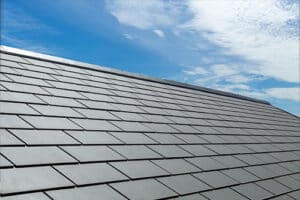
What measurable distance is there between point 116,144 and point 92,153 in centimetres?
57

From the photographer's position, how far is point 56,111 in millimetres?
4461

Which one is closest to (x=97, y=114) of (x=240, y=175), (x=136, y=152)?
(x=136, y=152)

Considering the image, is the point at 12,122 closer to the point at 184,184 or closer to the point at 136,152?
the point at 136,152

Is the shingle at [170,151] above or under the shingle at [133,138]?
under

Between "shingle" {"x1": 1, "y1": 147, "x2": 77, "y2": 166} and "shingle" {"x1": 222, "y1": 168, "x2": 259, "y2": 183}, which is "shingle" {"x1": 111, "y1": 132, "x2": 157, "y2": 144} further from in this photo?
"shingle" {"x1": 1, "y1": 147, "x2": 77, "y2": 166}

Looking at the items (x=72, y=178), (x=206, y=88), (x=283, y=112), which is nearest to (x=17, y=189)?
(x=72, y=178)

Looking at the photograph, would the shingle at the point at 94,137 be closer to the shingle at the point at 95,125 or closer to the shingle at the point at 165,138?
the shingle at the point at 95,125

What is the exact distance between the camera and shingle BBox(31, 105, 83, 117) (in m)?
4.30

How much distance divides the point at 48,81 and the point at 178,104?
121 inches

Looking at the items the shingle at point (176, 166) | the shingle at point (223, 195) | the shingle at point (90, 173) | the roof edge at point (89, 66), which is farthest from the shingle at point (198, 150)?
the roof edge at point (89, 66)

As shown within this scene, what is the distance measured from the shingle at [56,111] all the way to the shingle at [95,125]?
157mm

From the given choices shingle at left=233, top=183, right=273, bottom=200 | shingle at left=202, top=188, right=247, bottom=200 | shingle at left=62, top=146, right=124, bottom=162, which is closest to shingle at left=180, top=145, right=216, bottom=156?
shingle at left=233, top=183, right=273, bottom=200

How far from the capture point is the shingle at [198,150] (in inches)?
204

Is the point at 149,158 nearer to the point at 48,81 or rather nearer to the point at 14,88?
the point at 14,88
